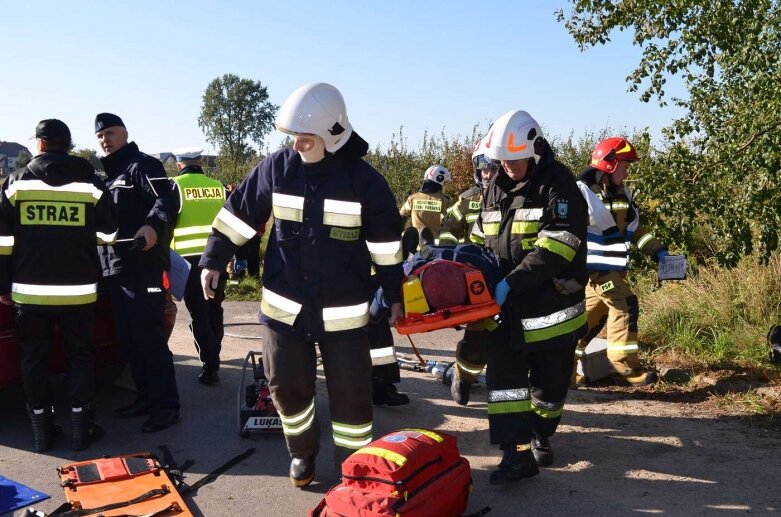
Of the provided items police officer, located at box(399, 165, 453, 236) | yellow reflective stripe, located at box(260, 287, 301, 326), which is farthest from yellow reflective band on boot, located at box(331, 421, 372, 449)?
police officer, located at box(399, 165, 453, 236)

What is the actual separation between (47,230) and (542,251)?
9.92ft

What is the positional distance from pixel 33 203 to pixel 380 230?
228 centimetres

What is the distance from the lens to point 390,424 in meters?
5.06

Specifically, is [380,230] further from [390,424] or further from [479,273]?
[390,424]

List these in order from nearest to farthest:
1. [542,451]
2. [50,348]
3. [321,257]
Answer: [321,257], [542,451], [50,348]

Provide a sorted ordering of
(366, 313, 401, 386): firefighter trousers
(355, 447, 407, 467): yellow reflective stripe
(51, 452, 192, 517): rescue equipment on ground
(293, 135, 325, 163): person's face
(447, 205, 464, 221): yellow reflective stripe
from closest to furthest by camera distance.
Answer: (355, 447, 407, 467): yellow reflective stripe → (51, 452, 192, 517): rescue equipment on ground → (293, 135, 325, 163): person's face → (366, 313, 401, 386): firefighter trousers → (447, 205, 464, 221): yellow reflective stripe

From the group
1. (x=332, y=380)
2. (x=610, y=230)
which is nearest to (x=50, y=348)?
(x=332, y=380)

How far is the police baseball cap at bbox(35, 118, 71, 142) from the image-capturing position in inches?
181

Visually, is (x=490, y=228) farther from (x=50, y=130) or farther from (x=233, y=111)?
(x=233, y=111)

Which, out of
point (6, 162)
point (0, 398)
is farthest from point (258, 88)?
point (0, 398)

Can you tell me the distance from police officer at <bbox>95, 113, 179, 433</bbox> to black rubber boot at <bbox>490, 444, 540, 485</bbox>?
7.70ft

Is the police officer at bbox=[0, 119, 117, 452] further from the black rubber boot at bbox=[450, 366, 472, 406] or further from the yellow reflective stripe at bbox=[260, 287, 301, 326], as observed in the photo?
the black rubber boot at bbox=[450, 366, 472, 406]

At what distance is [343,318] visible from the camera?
12.5ft

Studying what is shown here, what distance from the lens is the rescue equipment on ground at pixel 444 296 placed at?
12.7 ft
